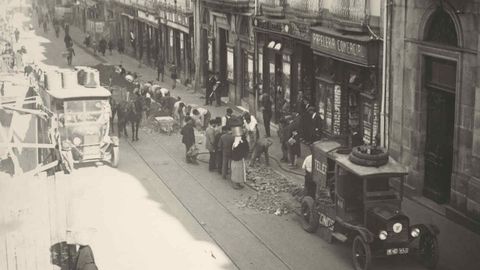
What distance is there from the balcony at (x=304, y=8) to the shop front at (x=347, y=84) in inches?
55.4

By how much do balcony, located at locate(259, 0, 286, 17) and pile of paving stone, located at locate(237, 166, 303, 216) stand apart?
7.61 meters

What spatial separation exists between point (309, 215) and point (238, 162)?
4262 mm

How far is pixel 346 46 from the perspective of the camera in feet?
73.7

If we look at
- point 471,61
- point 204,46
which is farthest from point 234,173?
point 204,46

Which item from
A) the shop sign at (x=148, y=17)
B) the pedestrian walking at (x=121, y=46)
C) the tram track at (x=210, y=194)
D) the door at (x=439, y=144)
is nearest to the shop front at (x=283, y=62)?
the tram track at (x=210, y=194)

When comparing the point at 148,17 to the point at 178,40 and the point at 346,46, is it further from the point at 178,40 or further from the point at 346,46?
the point at 346,46

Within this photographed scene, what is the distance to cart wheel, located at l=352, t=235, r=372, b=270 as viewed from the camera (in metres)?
14.3

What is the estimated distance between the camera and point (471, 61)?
1709cm

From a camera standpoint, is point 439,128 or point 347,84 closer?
point 439,128

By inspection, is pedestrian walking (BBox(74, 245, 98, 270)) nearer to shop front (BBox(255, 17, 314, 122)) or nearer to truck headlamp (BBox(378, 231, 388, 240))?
truck headlamp (BBox(378, 231, 388, 240))

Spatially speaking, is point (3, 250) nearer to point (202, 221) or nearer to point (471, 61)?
point (202, 221)

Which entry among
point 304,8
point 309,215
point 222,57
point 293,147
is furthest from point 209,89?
point 309,215

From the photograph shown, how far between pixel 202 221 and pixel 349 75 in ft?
26.4

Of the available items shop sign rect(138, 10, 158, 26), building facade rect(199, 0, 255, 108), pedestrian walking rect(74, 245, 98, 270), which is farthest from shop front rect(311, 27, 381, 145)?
shop sign rect(138, 10, 158, 26)
